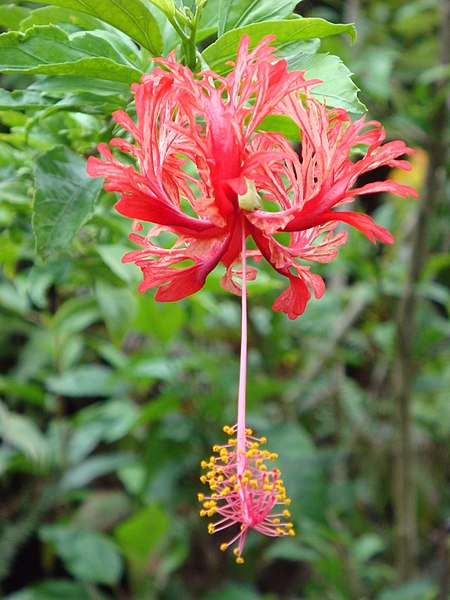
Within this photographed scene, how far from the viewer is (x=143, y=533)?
1850mm

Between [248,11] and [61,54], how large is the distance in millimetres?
189

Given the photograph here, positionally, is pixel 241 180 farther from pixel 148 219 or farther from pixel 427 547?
pixel 427 547

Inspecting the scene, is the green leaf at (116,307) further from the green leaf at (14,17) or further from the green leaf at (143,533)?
the green leaf at (143,533)

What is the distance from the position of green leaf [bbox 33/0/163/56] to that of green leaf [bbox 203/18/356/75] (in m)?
0.06

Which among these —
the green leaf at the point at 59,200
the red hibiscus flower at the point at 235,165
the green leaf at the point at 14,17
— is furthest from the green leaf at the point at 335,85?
the green leaf at the point at 14,17

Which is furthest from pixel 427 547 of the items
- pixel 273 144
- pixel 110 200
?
pixel 273 144

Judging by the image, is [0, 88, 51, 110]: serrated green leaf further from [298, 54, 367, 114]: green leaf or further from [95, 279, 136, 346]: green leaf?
[95, 279, 136, 346]: green leaf

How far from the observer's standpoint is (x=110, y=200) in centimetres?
98

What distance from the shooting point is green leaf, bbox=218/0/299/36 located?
28.6 inches

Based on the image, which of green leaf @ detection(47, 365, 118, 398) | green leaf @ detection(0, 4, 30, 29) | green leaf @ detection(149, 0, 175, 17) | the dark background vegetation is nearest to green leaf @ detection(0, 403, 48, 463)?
the dark background vegetation

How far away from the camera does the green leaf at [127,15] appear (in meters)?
0.69

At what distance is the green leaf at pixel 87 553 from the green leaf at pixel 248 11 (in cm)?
145

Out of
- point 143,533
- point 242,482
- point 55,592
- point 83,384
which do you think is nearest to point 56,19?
point 242,482

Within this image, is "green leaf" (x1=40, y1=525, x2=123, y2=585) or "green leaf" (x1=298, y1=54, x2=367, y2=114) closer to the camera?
"green leaf" (x1=298, y1=54, x2=367, y2=114)
